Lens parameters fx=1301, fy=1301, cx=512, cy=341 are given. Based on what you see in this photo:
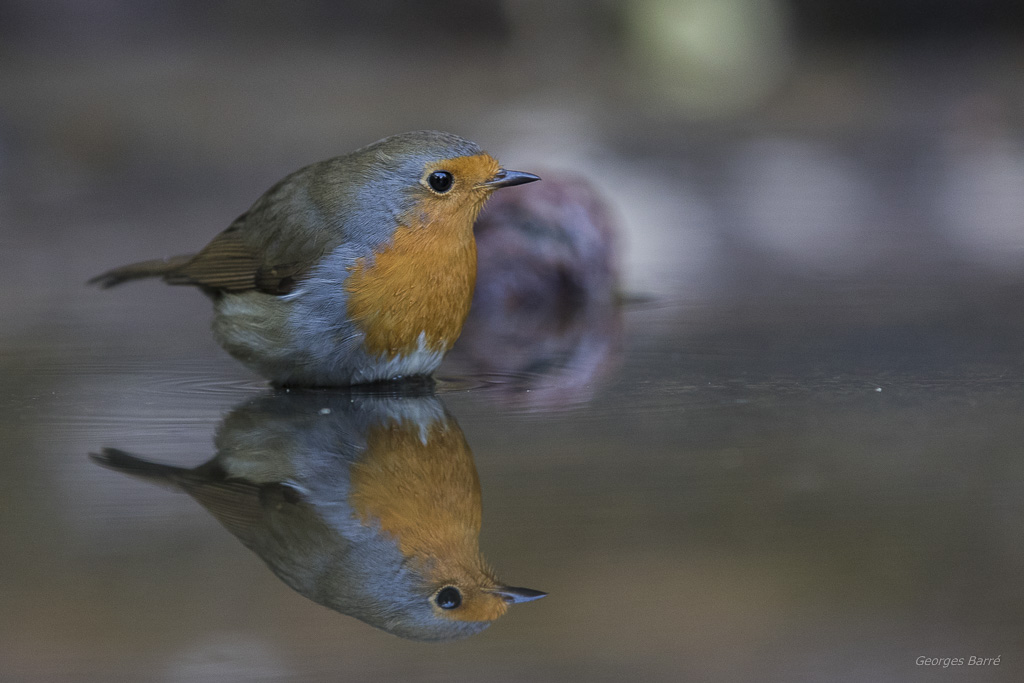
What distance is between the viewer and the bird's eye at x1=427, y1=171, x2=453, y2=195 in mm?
2922

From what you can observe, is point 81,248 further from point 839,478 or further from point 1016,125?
point 1016,125

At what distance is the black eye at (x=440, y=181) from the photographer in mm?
2922

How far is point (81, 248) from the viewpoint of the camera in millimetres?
5246

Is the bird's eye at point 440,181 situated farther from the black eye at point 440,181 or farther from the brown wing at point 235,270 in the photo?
the brown wing at point 235,270

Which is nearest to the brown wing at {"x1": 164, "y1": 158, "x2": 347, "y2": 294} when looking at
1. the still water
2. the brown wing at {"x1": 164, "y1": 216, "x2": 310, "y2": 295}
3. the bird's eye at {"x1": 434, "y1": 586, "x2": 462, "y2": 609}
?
the brown wing at {"x1": 164, "y1": 216, "x2": 310, "y2": 295}

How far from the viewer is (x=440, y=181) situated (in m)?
2.93

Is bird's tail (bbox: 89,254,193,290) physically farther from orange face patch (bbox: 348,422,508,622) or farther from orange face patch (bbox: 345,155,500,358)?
orange face patch (bbox: 348,422,508,622)

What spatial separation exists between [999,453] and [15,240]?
434 centimetres

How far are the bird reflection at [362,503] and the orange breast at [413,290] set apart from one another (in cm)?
14

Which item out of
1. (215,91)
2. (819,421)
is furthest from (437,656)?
(215,91)

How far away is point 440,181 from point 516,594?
1407 millimetres

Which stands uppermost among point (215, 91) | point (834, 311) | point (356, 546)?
point (215, 91)

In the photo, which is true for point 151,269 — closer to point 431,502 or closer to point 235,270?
point 235,270

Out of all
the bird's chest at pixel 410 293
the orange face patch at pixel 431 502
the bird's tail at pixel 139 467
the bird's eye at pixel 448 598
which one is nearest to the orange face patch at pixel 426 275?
the bird's chest at pixel 410 293
